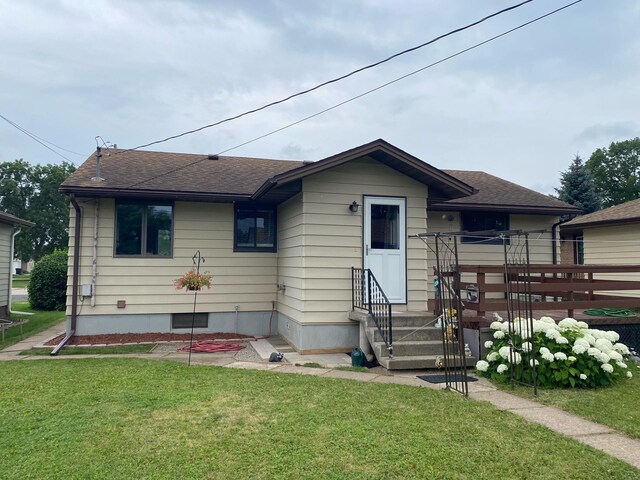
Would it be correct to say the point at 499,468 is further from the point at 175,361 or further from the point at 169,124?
the point at 169,124

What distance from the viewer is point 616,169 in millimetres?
42500

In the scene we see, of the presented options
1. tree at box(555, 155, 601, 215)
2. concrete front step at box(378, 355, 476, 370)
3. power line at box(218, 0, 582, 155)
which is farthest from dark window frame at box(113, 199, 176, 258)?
tree at box(555, 155, 601, 215)

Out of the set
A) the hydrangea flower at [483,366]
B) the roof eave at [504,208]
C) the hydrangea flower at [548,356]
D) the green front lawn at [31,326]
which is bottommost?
the green front lawn at [31,326]

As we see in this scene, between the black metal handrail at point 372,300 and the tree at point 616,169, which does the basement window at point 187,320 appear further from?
the tree at point 616,169

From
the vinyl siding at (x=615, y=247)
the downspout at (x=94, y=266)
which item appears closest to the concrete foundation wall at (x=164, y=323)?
the downspout at (x=94, y=266)

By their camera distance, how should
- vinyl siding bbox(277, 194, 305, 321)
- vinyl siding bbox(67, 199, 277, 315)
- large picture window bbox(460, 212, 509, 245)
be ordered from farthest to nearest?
large picture window bbox(460, 212, 509, 245) → vinyl siding bbox(67, 199, 277, 315) → vinyl siding bbox(277, 194, 305, 321)

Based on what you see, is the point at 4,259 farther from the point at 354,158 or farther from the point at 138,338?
the point at 354,158

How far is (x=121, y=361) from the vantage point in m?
6.73

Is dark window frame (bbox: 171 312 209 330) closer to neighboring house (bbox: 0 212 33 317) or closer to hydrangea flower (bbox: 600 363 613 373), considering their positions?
neighboring house (bbox: 0 212 33 317)

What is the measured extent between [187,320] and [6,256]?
7.54 m

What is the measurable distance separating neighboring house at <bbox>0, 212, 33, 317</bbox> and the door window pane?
1063 cm

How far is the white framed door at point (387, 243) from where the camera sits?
7.79 meters

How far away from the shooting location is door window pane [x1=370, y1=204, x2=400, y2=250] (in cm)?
789

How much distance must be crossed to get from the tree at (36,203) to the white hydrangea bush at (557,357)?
159 feet
